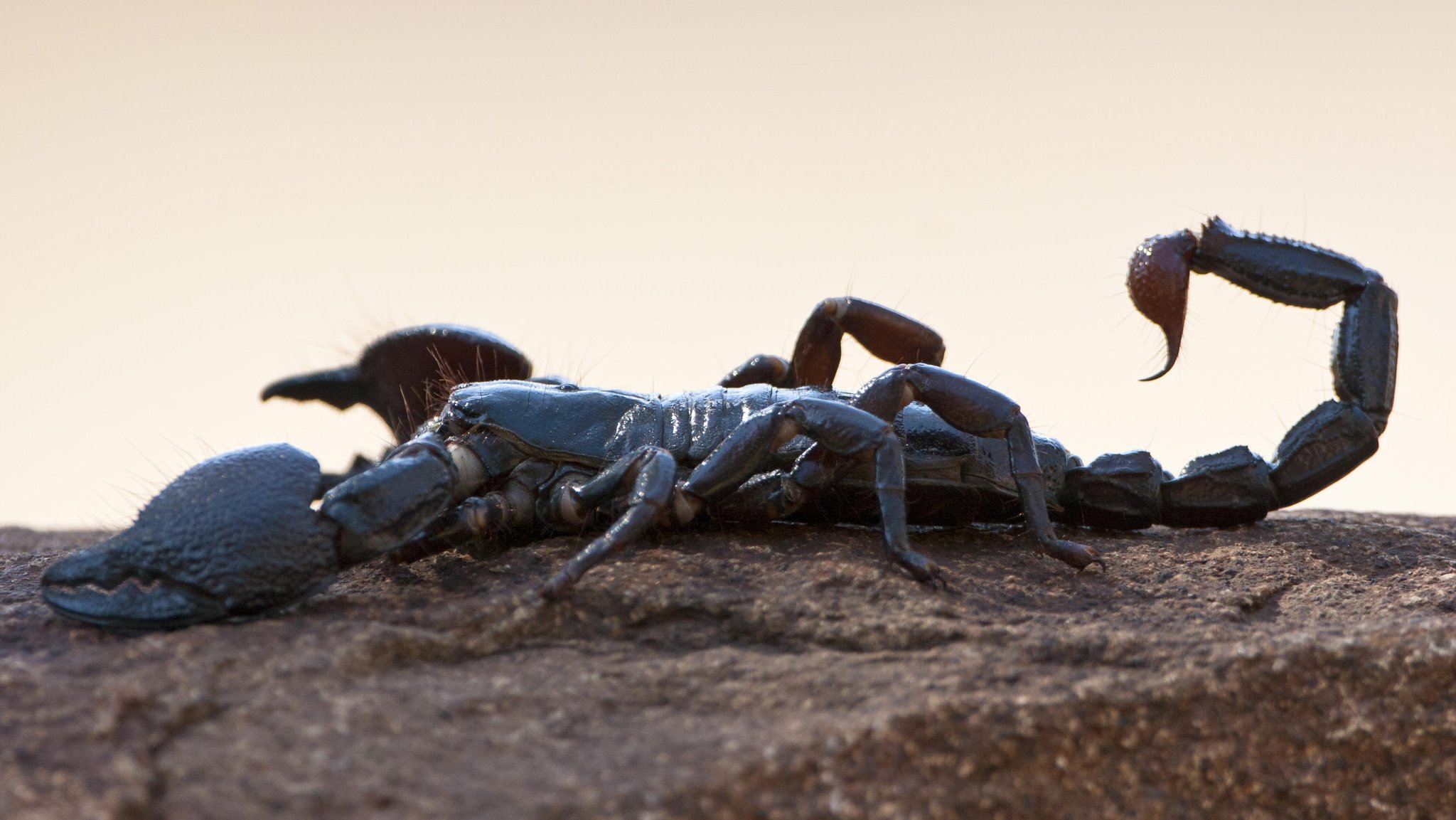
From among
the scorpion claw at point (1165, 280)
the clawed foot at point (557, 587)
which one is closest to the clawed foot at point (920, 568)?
the clawed foot at point (557, 587)

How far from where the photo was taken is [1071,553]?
138 inches

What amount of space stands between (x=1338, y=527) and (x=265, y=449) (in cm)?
335

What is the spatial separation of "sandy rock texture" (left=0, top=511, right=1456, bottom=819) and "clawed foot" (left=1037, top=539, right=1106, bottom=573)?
0.05 metres

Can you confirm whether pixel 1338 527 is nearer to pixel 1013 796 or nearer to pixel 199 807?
pixel 1013 796

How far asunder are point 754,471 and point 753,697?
3.12 feet

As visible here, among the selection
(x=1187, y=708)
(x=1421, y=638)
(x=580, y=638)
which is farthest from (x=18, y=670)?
(x=1421, y=638)

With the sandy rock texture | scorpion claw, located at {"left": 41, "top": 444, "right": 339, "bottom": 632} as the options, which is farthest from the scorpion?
the sandy rock texture

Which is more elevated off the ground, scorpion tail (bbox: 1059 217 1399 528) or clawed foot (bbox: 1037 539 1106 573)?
scorpion tail (bbox: 1059 217 1399 528)

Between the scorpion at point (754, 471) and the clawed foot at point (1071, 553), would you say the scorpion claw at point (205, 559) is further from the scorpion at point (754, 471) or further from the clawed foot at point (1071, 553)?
the clawed foot at point (1071, 553)

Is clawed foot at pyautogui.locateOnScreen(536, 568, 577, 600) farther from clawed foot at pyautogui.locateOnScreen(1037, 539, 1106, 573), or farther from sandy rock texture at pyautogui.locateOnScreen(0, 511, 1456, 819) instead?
clawed foot at pyautogui.locateOnScreen(1037, 539, 1106, 573)

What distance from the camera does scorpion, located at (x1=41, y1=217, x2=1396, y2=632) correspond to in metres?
3.03

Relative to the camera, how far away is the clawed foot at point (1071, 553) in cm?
350

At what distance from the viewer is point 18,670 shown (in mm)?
2613

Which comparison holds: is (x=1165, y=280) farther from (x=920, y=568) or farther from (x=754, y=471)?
(x=754, y=471)
